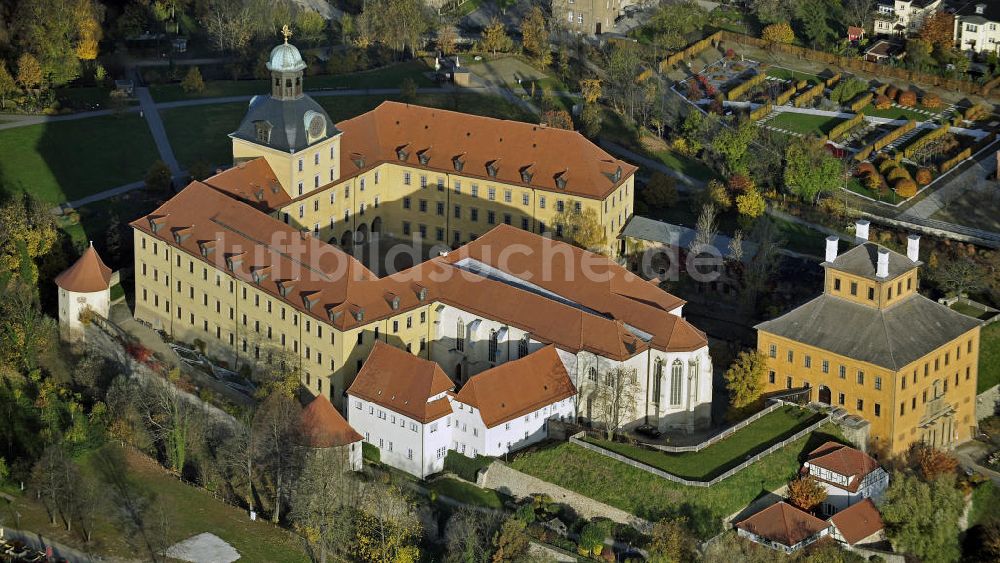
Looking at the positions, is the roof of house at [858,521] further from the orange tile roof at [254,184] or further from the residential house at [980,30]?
the residential house at [980,30]

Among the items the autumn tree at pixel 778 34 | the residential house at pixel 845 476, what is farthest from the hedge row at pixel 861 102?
the residential house at pixel 845 476

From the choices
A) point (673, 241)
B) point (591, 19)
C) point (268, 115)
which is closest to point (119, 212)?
point (268, 115)

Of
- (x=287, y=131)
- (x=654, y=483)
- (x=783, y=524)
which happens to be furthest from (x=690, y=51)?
(x=783, y=524)

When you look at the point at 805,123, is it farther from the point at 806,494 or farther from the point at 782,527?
the point at 782,527

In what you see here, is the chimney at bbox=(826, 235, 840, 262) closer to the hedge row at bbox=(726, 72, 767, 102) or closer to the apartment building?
the apartment building

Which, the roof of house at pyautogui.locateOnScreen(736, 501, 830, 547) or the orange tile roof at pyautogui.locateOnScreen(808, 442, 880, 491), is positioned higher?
the orange tile roof at pyautogui.locateOnScreen(808, 442, 880, 491)

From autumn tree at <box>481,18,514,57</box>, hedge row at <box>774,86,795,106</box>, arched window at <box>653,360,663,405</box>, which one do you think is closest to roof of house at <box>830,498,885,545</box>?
arched window at <box>653,360,663,405</box>
